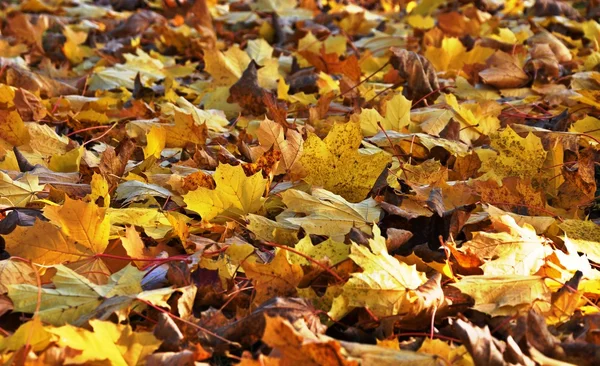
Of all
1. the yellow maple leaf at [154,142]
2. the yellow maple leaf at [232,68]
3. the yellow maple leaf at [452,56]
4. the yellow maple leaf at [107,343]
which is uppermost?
the yellow maple leaf at [107,343]

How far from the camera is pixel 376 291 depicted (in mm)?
1247

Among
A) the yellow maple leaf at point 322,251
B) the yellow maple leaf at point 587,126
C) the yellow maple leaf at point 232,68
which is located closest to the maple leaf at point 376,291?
the yellow maple leaf at point 322,251

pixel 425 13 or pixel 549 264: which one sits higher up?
pixel 549 264

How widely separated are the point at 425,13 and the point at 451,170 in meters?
2.48

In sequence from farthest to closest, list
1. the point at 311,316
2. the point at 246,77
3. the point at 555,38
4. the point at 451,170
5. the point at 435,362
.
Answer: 1. the point at 555,38
2. the point at 246,77
3. the point at 451,170
4. the point at 311,316
5. the point at 435,362

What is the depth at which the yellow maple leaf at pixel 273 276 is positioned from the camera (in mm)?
1315

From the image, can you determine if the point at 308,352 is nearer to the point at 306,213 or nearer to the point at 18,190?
the point at 306,213

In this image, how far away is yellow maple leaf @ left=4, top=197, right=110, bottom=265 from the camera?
1.43 meters

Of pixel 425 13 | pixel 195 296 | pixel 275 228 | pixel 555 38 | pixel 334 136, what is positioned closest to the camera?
pixel 195 296

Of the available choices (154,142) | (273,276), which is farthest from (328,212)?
(154,142)

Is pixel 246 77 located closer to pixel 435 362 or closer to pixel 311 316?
pixel 311 316

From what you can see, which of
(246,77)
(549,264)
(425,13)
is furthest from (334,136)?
(425,13)

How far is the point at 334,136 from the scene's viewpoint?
5.69 feet

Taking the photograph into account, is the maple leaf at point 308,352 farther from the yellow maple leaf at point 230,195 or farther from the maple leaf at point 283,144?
the maple leaf at point 283,144
